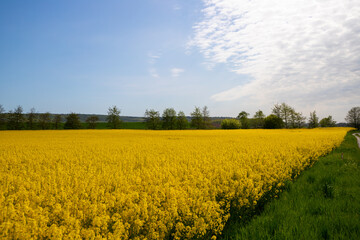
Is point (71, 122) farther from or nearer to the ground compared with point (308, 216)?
farther from the ground

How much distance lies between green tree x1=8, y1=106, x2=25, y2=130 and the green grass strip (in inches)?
2614

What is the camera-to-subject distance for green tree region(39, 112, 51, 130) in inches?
2271

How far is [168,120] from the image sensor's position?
2815 inches

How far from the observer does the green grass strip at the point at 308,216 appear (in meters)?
3.92

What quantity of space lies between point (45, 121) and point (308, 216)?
6758 centimetres

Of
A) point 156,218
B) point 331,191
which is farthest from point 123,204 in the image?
point 331,191

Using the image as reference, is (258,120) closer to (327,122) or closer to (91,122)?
(327,122)

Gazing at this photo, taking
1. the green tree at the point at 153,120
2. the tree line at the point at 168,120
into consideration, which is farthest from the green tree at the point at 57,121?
the green tree at the point at 153,120

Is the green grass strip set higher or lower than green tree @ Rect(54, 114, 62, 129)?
lower

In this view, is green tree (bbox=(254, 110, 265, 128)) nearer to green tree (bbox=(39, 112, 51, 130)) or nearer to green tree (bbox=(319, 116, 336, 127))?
green tree (bbox=(319, 116, 336, 127))

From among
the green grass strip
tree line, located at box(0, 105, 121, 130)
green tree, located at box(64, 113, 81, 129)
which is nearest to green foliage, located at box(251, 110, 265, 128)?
tree line, located at box(0, 105, 121, 130)

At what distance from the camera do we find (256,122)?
83312 millimetres

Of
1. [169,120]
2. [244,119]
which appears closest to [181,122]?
[169,120]

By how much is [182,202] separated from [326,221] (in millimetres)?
3065
